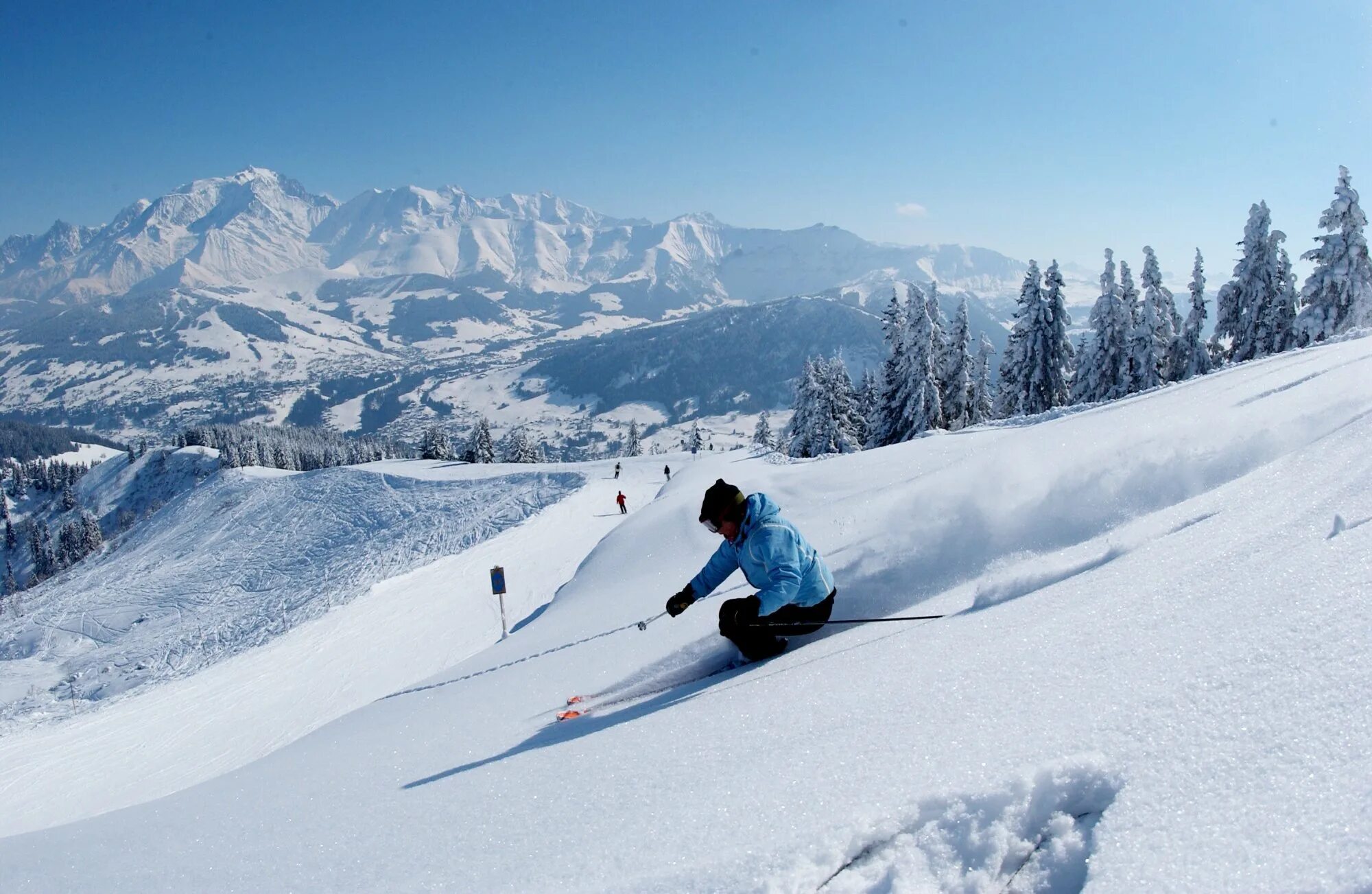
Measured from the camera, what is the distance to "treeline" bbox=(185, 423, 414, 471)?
103938mm

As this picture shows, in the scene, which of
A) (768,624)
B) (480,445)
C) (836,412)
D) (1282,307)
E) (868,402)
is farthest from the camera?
(480,445)

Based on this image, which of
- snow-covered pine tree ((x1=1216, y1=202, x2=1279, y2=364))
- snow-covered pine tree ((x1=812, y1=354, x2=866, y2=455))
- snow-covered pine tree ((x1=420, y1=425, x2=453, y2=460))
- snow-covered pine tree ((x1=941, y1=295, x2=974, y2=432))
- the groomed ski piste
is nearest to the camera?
the groomed ski piste

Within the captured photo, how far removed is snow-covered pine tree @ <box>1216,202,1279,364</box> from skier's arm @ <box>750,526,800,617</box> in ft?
134

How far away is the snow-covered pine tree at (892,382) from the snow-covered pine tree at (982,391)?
602 cm

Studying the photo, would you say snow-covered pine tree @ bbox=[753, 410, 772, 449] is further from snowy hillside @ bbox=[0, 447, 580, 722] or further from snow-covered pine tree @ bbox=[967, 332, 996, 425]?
snowy hillside @ bbox=[0, 447, 580, 722]

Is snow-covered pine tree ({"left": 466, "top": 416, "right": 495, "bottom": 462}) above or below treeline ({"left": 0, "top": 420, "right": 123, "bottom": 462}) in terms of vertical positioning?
below

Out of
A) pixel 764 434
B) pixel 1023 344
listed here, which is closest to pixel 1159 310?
pixel 1023 344

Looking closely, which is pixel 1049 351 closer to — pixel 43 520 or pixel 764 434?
pixel 764 434

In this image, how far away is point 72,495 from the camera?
131m

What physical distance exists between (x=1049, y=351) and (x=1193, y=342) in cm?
775

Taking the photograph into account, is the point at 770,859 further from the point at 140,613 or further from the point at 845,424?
the point at 140,613

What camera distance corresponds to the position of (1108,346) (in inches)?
1435

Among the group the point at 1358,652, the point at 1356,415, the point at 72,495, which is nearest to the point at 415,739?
the point at 1358,652

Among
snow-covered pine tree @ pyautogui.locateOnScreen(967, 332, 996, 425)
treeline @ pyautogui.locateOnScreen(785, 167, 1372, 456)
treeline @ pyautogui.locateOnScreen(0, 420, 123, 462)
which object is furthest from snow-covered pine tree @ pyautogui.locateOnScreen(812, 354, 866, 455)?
treeline @ pyautogui.locateOnScreen(0, 420, 123, 462)
